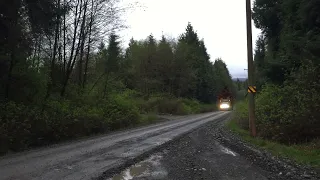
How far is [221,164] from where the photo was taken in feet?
35.7

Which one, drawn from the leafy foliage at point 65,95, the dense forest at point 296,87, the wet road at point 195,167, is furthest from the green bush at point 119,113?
the wet road at point 195,167

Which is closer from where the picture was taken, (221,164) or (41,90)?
(221,164)

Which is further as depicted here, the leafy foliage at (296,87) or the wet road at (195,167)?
the leafy foliage at (296,87)

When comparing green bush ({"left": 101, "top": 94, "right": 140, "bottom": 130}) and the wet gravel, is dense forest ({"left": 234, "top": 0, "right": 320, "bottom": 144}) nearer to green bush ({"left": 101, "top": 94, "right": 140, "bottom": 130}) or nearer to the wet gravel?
the wet gravel

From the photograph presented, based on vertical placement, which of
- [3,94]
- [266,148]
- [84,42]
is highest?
[84,42]

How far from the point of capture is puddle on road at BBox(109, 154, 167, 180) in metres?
9.17

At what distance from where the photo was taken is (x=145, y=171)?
390 inches

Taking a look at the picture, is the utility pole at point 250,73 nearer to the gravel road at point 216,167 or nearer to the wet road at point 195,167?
the gravel road at point 216,167

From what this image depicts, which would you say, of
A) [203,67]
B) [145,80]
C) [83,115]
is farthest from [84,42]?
[203,67]

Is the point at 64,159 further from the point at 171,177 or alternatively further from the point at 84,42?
the point at 84,42

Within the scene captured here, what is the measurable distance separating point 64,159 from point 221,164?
5204 millimetres

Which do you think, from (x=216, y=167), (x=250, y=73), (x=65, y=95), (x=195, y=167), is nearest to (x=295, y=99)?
(x=250, y=73)

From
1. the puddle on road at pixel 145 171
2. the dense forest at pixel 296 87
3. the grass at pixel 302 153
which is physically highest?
the dense forest at pixel 296 87

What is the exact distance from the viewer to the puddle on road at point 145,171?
361 inches
